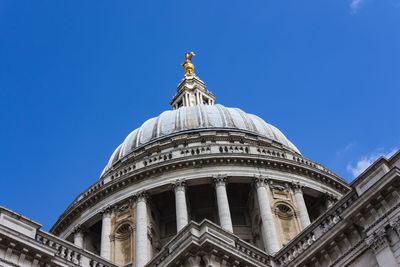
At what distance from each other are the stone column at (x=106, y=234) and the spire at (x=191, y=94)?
2179cm

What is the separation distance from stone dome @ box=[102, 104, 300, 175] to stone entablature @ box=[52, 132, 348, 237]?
3.00m

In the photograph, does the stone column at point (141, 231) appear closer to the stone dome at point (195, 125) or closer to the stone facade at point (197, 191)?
the stone facade at point (197, 191)

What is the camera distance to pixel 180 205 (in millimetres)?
35531

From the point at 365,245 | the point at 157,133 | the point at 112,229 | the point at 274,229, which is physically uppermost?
the point at 157,133

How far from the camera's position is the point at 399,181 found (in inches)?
678

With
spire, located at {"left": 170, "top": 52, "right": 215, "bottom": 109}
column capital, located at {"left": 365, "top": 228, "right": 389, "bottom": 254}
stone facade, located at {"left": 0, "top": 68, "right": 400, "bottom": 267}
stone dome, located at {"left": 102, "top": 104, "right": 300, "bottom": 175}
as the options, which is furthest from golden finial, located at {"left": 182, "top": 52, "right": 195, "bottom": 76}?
column capital, located at {"left": 365, "top": 228, "right": 389, "bottom": 254}

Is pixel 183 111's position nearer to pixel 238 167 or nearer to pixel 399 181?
pixel 238 167

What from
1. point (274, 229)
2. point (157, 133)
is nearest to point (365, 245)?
point (274, 229)

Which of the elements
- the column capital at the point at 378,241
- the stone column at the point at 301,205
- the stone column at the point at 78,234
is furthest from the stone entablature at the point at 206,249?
the stone column at the point at 78,234

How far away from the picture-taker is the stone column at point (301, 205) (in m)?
35.8

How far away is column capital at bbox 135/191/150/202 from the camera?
37.1 m

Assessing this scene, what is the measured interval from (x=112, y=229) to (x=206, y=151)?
774 centimetres

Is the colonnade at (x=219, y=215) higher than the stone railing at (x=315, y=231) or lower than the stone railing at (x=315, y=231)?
higher

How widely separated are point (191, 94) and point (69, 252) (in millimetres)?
40765
